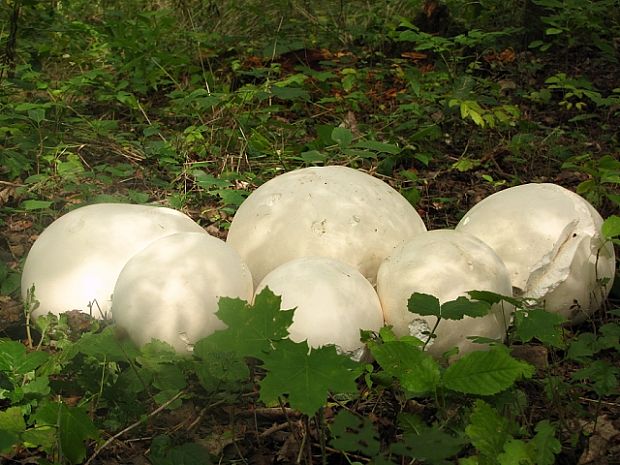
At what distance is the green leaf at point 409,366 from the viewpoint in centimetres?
260

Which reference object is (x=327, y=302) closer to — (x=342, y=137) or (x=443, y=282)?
(x=443, y=282)

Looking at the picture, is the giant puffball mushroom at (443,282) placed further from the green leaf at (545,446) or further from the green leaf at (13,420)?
the green leaf at (13,420)

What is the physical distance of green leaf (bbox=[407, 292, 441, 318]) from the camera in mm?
2793

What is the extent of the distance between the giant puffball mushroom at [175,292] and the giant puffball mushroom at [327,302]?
0.69ft

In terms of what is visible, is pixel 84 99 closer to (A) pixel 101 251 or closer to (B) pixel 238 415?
(A) pixel 101 251

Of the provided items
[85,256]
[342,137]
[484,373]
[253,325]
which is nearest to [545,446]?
[484,373]

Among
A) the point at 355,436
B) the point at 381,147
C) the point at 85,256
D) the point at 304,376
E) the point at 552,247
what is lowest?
the point at 381,147

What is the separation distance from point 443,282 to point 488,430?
32.9 inches

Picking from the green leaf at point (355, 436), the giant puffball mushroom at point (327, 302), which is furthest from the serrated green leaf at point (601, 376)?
the green leaf at point (355, 436)

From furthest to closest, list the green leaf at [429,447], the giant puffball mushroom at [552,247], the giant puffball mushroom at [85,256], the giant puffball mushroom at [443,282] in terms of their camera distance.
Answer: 1. the giant puffball mushroom at [552,247]
2. the giant puffball mushroom at [85,256]
3. the giant puffball mushroom at [443,282]
4. the green leaf at [429,447]

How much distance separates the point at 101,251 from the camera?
3.50m

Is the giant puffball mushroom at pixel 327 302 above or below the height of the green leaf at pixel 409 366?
below

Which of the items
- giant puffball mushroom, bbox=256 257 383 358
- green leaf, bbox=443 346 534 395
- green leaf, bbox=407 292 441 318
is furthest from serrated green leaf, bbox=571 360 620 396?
giant puffball mushroom, bbox=256 257 383 358

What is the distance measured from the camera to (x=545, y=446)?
245 centimetres
